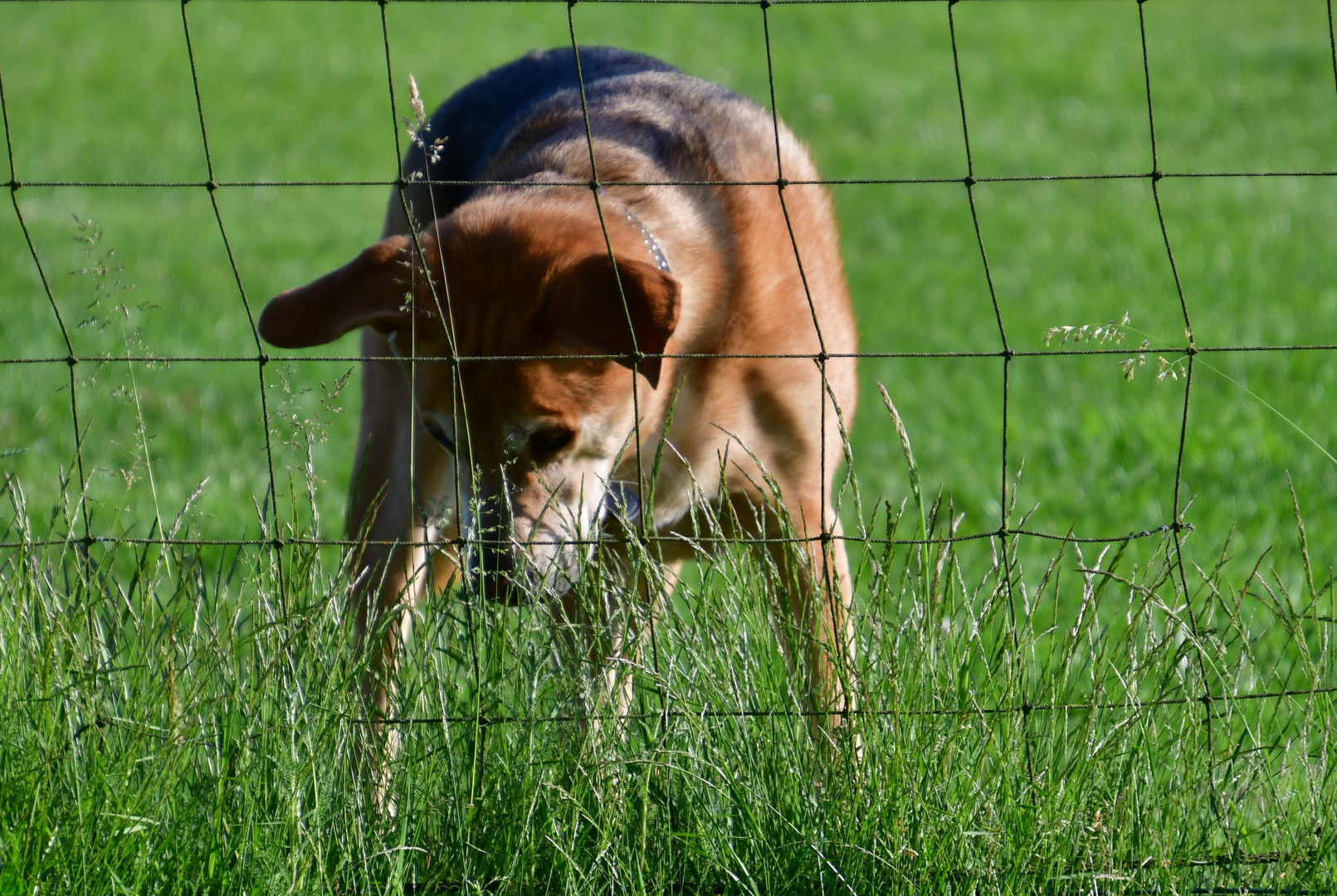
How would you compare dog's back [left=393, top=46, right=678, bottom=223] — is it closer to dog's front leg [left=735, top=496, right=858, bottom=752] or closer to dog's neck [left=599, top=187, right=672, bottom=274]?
dog's neck [left=599, top=187, right=672, bottom=274]

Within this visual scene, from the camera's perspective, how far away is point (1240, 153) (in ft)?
39.6

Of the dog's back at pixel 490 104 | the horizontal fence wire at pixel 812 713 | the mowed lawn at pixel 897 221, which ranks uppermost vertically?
the dog's back at pixel 490 104

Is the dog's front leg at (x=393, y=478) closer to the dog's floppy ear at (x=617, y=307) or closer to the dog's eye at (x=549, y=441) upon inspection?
the dog's eye at (x=549, y=441)

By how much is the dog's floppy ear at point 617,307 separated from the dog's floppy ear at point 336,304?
39cm

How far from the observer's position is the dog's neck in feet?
10.4

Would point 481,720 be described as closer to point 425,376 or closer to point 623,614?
point 623,614

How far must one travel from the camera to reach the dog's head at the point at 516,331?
3002 millimetres

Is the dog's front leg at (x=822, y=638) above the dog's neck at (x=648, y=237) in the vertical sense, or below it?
below

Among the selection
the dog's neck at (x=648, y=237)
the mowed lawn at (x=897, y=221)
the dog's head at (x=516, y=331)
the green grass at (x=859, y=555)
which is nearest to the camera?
the green grass at (x=859, y=555)

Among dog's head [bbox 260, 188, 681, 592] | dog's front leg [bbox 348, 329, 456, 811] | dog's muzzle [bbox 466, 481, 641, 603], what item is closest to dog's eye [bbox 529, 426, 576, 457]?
dog's head [bbox 260, 188, 681, 592]

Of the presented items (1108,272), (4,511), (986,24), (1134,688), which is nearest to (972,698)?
(1134,688)

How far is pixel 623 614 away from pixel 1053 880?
820 mm

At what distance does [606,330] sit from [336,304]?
68 centimetres

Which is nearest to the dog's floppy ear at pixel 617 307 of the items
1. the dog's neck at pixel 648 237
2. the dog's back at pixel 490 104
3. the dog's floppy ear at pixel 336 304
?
the dog's neck at pixel 648 237
